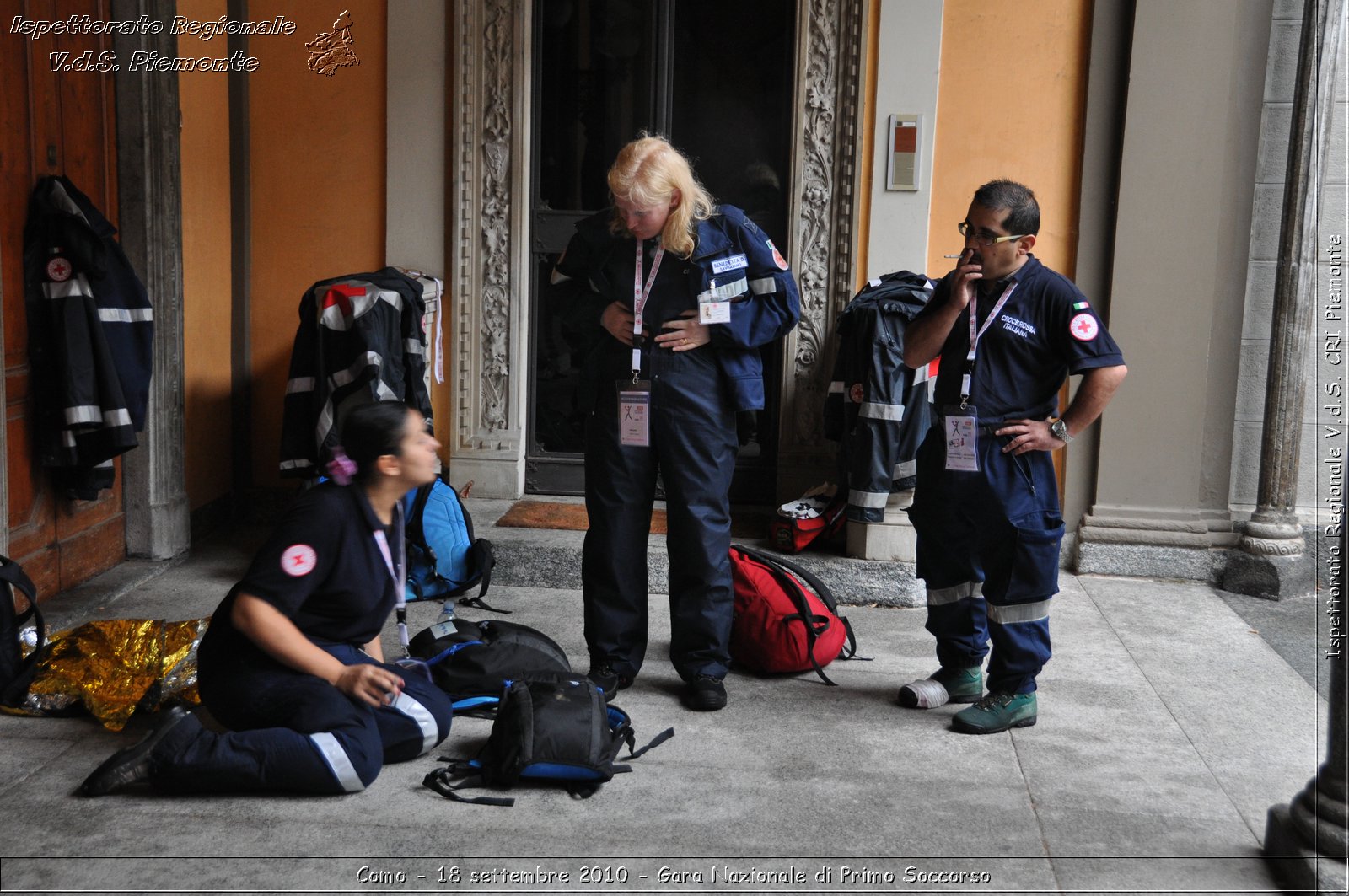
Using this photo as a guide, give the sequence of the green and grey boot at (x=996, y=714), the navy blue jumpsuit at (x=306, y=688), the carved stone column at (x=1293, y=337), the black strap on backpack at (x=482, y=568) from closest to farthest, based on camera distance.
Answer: the navy blue jumpsuit at (x=306, y=688)
the green and grey boot at (x=996, y=714)
the black strap on backpack at (x=482, y=568)
the carved stone column at (x=1293, y=337)

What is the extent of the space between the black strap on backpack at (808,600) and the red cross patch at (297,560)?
1895 millimetres

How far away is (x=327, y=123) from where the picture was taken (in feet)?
20.7

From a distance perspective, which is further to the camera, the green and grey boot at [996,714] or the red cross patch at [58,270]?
the red cross patch at [58,270]

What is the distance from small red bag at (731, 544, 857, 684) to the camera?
4.62m

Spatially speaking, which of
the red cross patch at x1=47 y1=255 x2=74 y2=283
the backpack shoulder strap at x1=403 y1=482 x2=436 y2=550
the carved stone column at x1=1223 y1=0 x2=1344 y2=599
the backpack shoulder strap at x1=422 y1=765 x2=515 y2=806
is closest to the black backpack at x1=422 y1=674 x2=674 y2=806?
the backpack shoulder strap at x1=422 y1=765 x2=515 y2=806

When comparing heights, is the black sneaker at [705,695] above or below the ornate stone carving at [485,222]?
below

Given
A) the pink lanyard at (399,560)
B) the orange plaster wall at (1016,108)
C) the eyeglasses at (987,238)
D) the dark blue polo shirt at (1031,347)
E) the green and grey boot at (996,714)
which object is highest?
the orange plaster wall at (1016,108)

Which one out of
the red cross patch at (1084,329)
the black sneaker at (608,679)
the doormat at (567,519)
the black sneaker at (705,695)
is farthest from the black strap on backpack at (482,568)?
the red cross patch at (1084,329)

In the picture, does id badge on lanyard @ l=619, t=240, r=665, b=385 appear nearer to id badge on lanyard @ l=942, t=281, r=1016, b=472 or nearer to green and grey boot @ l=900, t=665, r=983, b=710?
id badge on lanyard @ l=942, t=281, r=1016, b=472

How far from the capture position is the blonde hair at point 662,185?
408cm

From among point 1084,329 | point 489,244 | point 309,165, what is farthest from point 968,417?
point 309,165

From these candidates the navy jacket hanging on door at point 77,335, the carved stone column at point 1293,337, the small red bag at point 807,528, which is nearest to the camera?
the navy jacket hanging on door at point 77,335

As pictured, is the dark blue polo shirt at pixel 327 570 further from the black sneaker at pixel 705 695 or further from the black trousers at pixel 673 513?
the black sneaker at pixel 705 695

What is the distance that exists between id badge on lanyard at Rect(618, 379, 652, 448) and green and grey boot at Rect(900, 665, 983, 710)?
129 cm
